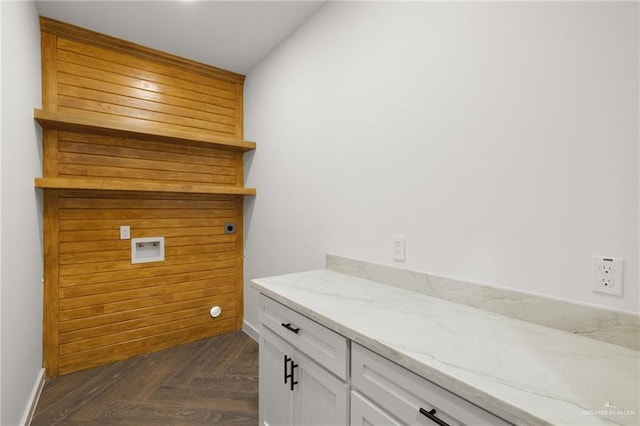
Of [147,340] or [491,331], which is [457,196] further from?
[147,340]

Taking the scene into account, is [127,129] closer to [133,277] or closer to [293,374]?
[133,277]

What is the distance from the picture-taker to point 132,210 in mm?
2664

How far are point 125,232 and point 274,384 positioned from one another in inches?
74.7

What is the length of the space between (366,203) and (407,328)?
0.88 m

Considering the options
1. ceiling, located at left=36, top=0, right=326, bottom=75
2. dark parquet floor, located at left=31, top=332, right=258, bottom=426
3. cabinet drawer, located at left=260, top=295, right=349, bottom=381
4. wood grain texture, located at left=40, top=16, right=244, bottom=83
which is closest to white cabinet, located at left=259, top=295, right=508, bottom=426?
cabinet drawer, located at left=260, top=295, right=349, bottom=381

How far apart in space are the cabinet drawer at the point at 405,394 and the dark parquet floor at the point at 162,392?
1.23 metres

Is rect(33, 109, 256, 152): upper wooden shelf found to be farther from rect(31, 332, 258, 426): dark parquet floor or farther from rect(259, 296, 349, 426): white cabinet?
rect(31, 332, 258, 426): dark parquet floor

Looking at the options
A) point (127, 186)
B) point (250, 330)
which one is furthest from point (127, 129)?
point (250, 330)

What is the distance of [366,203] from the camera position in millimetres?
1838

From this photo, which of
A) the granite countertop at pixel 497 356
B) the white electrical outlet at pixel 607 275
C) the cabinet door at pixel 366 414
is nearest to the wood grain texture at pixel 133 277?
the granite countertop at pixel 497 356

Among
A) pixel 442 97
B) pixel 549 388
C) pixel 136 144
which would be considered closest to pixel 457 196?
pixel 442 97

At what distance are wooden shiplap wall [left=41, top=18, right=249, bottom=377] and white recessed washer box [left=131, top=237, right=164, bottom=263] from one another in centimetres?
5

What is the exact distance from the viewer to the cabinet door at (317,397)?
1171 millimetres

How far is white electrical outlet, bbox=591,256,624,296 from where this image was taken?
0.97m
